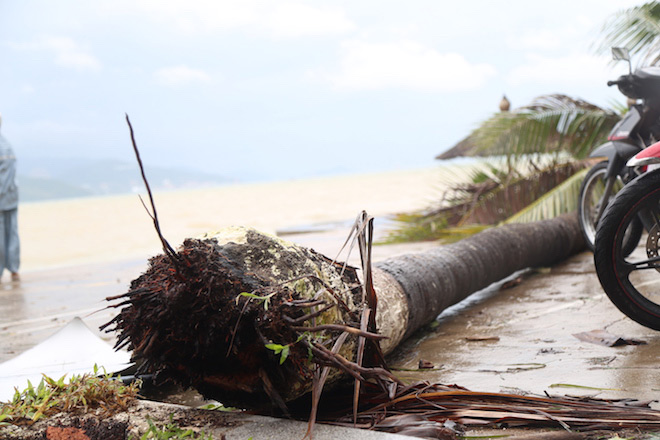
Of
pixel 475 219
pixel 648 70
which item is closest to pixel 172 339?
pixel 648 70

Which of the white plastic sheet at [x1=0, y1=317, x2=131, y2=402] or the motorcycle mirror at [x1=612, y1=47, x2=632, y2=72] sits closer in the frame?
the white plastic sheet at [x1=0, y1=317, x2=131, y2=402]

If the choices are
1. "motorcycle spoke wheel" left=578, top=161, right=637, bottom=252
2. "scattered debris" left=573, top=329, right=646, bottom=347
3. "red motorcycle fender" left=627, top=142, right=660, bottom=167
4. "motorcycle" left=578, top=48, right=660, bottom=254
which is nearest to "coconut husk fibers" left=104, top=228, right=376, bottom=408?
"scattered debris" left=573, top=329, right=646, bottom=347

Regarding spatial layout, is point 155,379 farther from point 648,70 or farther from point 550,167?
point 550,167

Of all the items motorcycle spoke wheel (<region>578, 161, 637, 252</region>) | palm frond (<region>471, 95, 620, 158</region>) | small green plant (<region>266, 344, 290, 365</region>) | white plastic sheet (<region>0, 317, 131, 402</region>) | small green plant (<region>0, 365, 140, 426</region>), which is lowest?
white plastic sheet (<region>0, 317, 131, 402</region>)

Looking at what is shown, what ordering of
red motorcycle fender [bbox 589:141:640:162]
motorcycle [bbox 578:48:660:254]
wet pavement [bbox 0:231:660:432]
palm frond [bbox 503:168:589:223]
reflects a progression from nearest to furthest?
wet pavement [bbox 0:231:660:432] → motorcycle [bbox 578:48:660:254] → red motorcycle fender [bbox 589:141:640:162] → palm frond [bbox 503:168:589:223]

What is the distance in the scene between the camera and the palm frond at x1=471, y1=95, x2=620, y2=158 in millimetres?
8141

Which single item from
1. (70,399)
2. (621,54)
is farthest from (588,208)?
(70,399)

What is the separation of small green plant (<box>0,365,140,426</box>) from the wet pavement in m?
0.27

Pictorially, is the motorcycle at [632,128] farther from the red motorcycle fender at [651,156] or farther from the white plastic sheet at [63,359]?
the white plastic sheet at [63,359]

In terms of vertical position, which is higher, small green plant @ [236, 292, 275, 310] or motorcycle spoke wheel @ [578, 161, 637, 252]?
motorcycle spoke wheel @ [578, 161, 637, 252]

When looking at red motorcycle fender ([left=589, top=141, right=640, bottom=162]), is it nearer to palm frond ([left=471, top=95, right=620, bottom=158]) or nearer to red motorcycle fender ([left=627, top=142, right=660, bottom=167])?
red motorcycle fender ([left=627, top=142, right=660, bottom=167])

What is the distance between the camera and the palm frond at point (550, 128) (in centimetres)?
814

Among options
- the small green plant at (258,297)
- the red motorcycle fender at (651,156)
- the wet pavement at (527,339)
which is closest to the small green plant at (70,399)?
the wet pavement at (527,339)

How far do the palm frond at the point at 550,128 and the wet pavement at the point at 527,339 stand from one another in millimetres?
2633
